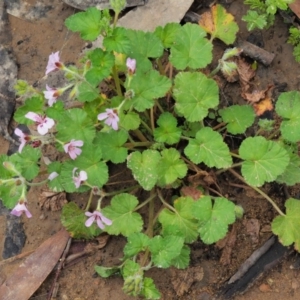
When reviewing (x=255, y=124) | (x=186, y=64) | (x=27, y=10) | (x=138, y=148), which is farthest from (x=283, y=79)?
(x=27, y=10)

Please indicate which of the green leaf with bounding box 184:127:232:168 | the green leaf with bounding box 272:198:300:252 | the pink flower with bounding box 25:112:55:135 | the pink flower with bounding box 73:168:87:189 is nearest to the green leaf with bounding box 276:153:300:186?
the green leaf with bounding box 272:198:300:252

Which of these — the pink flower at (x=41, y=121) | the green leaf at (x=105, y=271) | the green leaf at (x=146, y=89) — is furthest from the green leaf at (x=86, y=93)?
the green leaf at (x=105, y=271)

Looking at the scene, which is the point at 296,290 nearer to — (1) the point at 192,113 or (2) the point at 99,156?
(1) the point at 192,113

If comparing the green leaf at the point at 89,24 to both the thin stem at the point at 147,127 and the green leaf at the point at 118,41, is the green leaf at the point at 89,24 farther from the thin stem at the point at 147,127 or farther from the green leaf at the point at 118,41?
the thin stem at the point at 147,127

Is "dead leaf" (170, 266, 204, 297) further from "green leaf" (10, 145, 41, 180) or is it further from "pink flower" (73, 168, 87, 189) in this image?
"green leaf" (10, 145, 41, 180)

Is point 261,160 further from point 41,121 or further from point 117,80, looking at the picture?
point 41,121

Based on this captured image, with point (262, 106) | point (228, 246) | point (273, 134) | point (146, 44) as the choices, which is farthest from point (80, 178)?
point (262, 106)

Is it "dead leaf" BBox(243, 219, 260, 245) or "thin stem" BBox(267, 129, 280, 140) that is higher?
"thin stem" BBox(267, 129, 280, 140)
